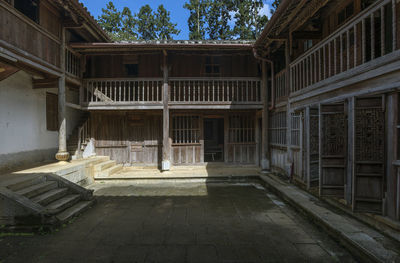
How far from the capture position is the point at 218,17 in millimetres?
23312

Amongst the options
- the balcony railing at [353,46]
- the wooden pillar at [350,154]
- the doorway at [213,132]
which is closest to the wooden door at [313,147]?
the wooden pillar at [350,154]

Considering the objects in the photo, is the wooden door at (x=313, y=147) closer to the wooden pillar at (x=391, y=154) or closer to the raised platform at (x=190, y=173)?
the wooden pillar at (x=391, y=154)

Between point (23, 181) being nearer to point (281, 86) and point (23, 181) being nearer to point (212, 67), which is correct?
point (212, 67)

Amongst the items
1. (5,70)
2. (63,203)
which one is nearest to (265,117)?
(63,203)

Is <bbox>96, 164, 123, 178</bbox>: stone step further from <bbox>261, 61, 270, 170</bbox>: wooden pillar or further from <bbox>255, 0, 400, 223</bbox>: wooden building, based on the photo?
<bbox>255, 0, 400, 223</bbox>: wooden building

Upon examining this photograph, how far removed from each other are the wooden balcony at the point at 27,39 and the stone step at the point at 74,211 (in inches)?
169

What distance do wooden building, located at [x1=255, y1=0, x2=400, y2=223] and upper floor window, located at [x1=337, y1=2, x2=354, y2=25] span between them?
0.03 m

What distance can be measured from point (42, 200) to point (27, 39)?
4.53 m

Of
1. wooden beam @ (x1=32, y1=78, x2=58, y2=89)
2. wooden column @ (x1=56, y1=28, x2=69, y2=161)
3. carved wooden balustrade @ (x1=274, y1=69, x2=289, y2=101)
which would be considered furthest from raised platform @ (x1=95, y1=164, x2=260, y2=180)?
wooden beam @ (x1=32, y1=78, x2=58, y2=89)

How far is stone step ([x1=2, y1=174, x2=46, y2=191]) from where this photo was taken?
4.73m

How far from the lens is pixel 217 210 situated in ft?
17.2

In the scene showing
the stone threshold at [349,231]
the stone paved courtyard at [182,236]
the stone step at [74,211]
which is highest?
the stone threshold at [349,231]

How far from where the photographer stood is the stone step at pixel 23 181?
4.73 metres

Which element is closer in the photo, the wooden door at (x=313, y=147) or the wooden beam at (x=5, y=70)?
the wooden door at (x=313, y=147)
